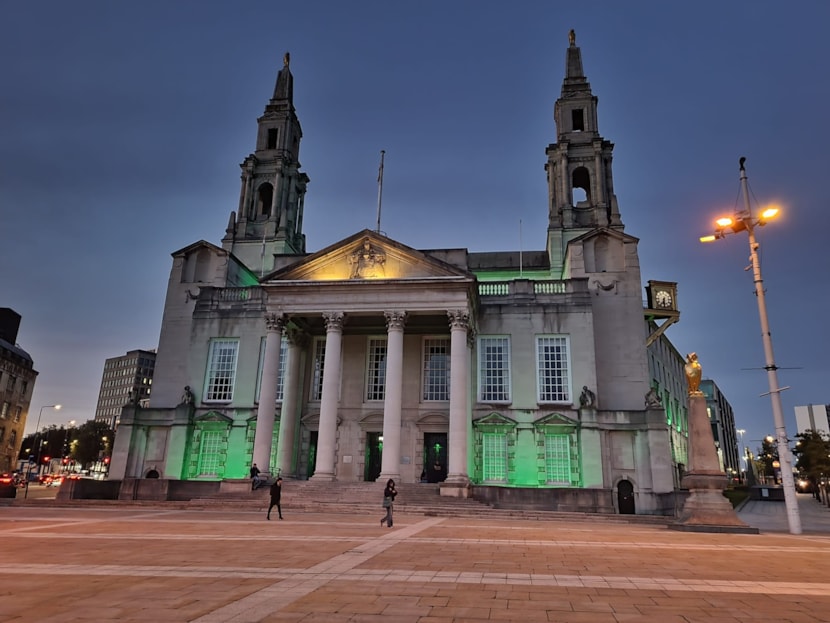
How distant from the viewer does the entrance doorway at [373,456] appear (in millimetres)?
34875

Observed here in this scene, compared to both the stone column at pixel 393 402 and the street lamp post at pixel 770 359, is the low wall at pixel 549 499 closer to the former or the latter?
the stone column at pixel 393 402

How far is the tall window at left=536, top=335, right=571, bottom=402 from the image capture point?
34.7 metres

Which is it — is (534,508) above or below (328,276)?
below

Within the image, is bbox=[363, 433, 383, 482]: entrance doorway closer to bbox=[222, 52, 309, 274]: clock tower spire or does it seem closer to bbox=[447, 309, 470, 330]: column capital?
bbox=[447, 309, 470, 330]: column capital

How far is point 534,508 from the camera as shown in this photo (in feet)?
91.5

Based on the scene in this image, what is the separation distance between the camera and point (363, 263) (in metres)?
33.4

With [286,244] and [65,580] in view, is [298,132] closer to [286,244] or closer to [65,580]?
[286,244]

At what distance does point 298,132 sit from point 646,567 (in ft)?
188

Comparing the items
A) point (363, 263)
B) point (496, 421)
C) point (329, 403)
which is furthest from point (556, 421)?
point (363, 263)

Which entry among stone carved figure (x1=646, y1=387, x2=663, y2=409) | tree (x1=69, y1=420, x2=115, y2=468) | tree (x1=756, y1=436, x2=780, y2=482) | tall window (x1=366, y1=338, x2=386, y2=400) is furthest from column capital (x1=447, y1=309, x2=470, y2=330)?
tree (x1=69, y1=420, x2=115, y2=468)

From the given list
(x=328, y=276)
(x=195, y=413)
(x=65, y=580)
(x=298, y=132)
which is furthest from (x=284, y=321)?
(x=298, y=132)

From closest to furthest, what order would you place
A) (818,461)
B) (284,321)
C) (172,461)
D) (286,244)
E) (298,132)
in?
1. (284,321)
2. (172,461)
3. (818,461)
4. (286,244)
5. (298,132)

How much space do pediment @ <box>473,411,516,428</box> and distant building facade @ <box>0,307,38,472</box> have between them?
59.1 m

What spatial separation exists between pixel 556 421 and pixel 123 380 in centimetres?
17478
